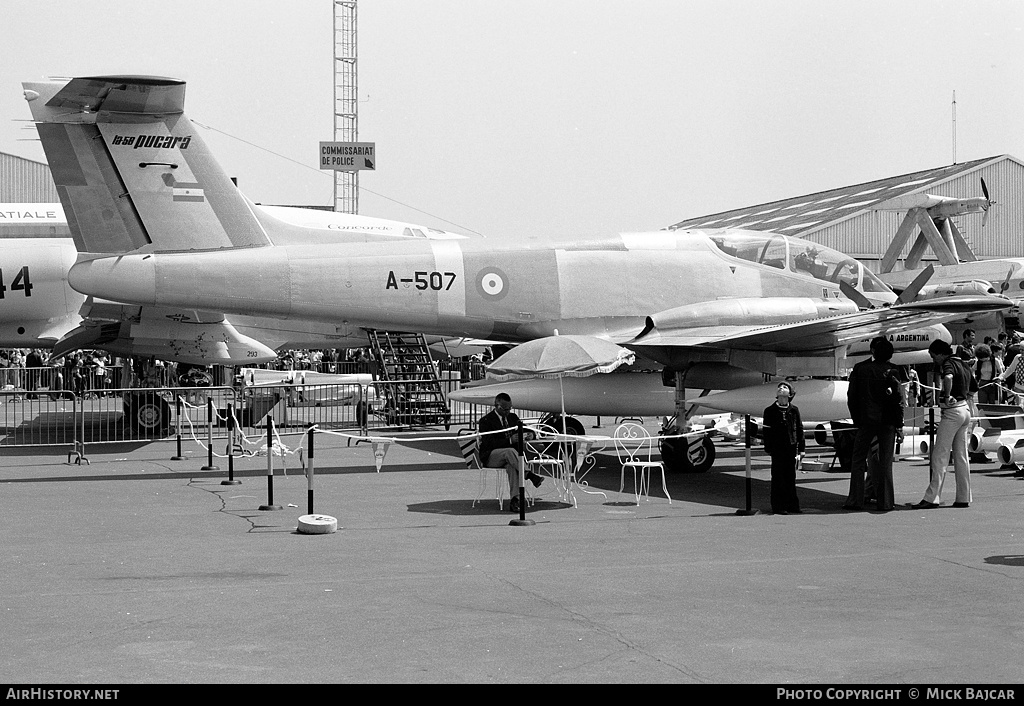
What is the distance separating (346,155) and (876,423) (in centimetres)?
6662

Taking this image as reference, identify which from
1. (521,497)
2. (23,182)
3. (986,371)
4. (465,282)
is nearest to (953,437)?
(521,497)

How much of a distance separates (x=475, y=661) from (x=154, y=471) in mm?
10771

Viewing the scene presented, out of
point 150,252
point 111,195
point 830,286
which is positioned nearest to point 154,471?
point 150,252

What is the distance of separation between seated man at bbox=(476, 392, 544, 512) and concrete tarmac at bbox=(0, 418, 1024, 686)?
18.1 inches

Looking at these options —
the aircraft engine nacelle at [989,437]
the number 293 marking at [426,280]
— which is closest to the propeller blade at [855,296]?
the aircraft engine nacelle at [989,437]

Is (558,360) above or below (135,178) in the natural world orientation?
below

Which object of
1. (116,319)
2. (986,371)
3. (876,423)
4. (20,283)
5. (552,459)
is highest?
(20,283)

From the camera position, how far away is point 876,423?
A: 11172 mm

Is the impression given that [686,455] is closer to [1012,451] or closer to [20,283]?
[1012,451]

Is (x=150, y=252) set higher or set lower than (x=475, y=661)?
higher

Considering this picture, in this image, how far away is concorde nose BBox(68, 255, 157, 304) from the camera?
14641mm

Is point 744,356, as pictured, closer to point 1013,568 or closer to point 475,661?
point 1013,568

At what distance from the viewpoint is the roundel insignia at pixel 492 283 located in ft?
52.0
